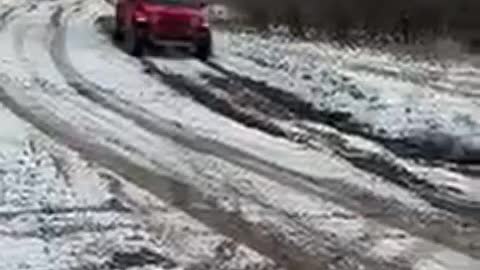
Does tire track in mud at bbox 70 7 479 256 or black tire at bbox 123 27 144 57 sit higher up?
black tire at bbox 123 27 144 57

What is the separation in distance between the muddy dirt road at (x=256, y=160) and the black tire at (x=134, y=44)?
1.81 ft

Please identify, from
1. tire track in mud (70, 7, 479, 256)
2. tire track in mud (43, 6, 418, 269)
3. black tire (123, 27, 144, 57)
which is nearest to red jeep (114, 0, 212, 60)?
black tire (123, 27, 144, 57)

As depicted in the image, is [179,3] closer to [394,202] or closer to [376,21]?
[376,21]

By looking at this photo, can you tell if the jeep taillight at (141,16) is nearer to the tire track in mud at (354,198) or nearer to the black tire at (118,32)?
the black tire at (118,32)

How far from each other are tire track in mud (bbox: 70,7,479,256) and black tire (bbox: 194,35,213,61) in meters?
11.3

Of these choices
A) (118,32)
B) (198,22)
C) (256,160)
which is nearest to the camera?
(256,160)

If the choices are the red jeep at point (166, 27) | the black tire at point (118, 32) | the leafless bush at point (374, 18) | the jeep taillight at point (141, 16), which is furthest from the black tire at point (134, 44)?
the leafless bush at point (374, 18)

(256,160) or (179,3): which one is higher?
(179,3)

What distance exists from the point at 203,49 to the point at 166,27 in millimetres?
1273

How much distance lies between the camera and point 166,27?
94.7ft

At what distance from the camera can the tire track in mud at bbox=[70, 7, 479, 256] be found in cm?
1172

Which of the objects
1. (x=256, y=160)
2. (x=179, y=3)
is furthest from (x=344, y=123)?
(x=179, y=3)

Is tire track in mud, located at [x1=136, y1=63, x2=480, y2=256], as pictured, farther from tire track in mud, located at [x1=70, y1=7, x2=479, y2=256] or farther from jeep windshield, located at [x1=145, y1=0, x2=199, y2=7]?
jeep windshield, located at [x1=145, y1=0, x2=199, y2=7]

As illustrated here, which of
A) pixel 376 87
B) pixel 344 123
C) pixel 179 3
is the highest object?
pixel 179 3
